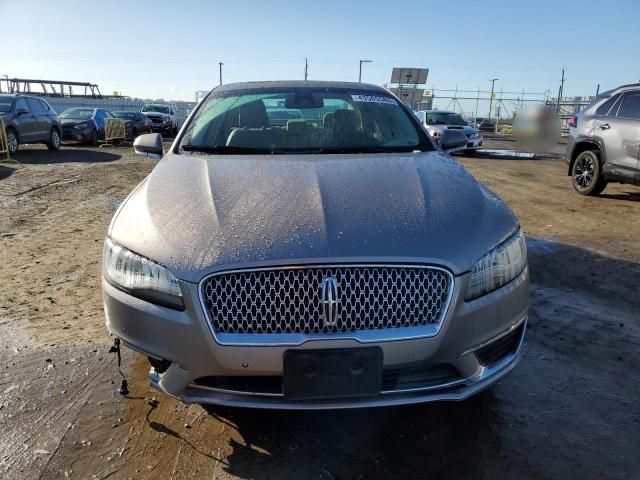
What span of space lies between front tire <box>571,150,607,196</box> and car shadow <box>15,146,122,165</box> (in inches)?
432

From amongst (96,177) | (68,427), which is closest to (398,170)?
(68,427)

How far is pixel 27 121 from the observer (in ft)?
46.1

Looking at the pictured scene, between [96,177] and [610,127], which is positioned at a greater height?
[610,127]

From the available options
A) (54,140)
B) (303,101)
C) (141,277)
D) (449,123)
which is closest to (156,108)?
(54,140)

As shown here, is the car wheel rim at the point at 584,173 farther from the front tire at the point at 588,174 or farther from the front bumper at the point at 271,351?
the front bumper at the point at 271,351

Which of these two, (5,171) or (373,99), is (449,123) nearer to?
(5,171)

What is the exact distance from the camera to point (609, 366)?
3.10 metres

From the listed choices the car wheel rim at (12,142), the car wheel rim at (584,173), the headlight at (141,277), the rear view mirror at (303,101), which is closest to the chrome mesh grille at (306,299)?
the headlight at (141,277)

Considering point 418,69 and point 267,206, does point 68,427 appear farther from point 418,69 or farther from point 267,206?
point 418,69

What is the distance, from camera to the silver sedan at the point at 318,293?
1.96m

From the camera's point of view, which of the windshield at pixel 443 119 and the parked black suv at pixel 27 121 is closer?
the parked black suv at pixel 27 121

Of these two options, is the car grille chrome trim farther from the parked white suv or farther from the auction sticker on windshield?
the parked white suv

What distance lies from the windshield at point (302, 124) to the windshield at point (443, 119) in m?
14.5

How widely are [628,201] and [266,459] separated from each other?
326 inches
